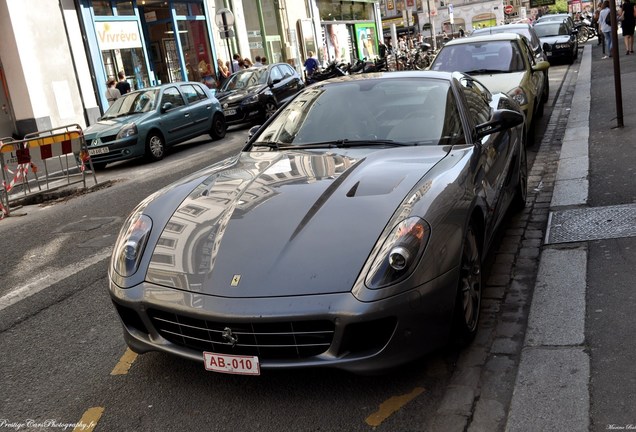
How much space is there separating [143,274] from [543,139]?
8.04 meters

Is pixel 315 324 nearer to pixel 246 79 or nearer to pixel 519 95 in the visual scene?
pixel 519 95

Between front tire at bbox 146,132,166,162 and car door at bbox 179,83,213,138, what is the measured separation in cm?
103

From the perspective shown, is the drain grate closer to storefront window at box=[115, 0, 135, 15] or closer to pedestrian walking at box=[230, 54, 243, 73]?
storefront window at box=[115, 0, 135, 15]

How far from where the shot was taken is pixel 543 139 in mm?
10070

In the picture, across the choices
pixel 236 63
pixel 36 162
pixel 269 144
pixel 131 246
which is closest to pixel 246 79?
pixel 236 63

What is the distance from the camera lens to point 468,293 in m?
3.68

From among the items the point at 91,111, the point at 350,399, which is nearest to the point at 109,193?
the point at 350,399

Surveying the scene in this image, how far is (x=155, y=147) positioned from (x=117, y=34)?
973cm

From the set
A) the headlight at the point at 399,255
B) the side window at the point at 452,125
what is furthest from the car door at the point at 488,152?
the headlight at the point at 399,255

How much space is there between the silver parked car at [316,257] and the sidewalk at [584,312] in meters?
0.46

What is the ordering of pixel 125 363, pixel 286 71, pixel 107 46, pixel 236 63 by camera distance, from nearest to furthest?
1. pixel 125 363
2. pixel 286 71
3. pixel 107 46
4. pixel 236 63

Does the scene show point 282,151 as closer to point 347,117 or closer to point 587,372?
point 347,117

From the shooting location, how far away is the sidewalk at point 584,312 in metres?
2.94

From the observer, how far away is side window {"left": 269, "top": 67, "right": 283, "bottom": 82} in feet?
61.1
